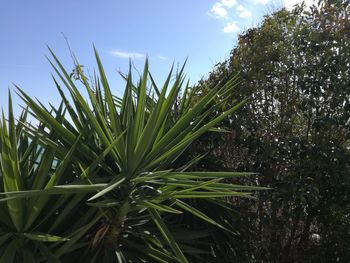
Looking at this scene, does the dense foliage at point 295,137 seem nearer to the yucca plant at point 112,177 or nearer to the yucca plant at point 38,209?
the yucca plant at point 112,177

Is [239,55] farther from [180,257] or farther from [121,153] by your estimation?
[180,257]

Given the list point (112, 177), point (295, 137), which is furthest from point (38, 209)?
point (295, 137)

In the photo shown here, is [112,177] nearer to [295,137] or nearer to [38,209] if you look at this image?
[38,209]

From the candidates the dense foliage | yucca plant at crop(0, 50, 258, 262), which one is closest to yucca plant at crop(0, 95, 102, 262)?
yucca plant at crop(0, 50, 258, 262)

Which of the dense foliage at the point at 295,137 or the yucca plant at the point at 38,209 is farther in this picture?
the dense foliage at the point at 295,137

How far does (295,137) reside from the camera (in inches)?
144

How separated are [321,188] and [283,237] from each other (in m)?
0.62

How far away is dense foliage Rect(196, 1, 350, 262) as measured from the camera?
3.48 meters

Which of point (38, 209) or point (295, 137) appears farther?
point (295, 137)

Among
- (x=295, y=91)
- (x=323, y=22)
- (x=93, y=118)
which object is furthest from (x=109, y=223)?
(x=323, y=22)

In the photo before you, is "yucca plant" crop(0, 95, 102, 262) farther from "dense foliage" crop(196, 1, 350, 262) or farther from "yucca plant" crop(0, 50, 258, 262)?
"dense foliage" crop(196, 1, 350, 262)

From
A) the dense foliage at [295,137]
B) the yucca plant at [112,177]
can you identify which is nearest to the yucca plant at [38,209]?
the yucca plant at [112,177]

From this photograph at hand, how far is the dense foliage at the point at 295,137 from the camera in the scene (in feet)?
11.4

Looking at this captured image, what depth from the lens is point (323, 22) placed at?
384cm
